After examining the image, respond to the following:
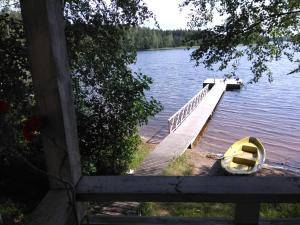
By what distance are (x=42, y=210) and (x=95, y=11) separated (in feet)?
16.0

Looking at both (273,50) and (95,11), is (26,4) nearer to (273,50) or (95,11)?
(95,11)

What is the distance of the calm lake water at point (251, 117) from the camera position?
1677cm

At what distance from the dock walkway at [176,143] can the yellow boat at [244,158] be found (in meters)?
1.97

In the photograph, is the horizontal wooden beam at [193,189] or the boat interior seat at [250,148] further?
the boat interior seat at [250,148]

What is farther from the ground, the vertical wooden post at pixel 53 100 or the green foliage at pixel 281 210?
the vertical wooden post at pixel 53 100

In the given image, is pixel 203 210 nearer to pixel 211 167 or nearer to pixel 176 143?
pixel 211 167

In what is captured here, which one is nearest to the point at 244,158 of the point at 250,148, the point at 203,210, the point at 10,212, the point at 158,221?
the point at 250,148

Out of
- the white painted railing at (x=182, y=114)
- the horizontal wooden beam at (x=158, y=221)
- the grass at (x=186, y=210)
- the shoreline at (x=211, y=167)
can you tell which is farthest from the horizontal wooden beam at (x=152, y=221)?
the white painted railing at (x=182, y=114)

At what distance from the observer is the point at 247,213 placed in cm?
172

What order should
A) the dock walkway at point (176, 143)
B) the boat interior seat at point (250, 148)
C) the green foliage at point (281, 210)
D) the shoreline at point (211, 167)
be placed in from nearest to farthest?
the green foliage at point (281, 210) → the dock walkway at point (176, 143) → the shoreline at point (211, 167) → the boat interior seat at point (250, 148)

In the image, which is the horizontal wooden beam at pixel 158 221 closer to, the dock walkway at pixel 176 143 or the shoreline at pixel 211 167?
the dock walkway at pixel 176 143

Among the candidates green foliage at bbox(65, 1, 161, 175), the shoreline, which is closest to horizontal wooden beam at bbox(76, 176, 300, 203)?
→ green foliage at bbox(65, 1, 161, 175)

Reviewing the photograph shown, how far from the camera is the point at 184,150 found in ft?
46.0

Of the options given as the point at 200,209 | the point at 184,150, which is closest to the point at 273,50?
the point at 200,209
